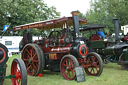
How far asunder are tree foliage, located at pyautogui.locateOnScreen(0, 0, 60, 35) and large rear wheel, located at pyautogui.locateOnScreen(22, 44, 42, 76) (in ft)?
49.2

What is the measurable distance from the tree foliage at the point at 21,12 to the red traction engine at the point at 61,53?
1537 centimetres

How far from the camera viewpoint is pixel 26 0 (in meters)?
23.2

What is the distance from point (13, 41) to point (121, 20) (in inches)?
719

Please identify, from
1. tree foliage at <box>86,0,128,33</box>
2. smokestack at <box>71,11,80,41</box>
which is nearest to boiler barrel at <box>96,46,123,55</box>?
smokestack at <box>71,11,80,41</box>

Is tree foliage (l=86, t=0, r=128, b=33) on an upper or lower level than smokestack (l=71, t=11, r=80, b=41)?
upper

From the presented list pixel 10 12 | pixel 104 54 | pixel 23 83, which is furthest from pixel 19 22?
pixel 23 83

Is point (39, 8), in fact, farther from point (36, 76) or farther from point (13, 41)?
→ point (36, 76)

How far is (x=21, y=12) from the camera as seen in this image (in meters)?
21.3

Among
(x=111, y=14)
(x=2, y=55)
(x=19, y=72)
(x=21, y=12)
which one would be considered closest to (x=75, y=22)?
(x=19, y=72)

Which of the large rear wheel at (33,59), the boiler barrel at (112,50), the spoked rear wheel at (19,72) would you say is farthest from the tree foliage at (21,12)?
the spoked rear wheel at (19,72)

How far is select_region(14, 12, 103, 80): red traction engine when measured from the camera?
498cm

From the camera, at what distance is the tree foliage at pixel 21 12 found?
20094 millimetres

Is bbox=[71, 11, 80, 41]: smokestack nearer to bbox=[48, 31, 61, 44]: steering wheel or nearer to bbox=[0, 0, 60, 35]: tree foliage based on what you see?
bbox=[48, 31, 61, 44]: steering wheel

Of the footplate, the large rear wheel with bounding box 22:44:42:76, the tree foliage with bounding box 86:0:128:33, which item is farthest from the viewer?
the tree foliage with bounding box 86:0:128:33
